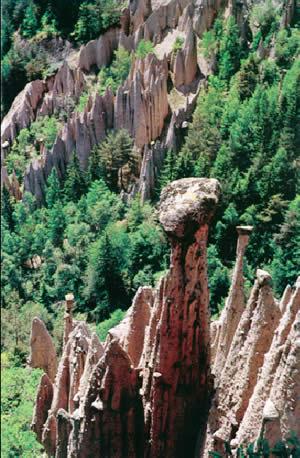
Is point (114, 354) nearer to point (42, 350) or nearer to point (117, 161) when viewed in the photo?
point (42, 350)

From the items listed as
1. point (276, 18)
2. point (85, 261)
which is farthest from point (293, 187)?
point (85, 261)

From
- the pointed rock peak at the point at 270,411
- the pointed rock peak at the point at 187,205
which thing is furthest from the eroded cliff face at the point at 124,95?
the pointed rock peak at the point at 270,411

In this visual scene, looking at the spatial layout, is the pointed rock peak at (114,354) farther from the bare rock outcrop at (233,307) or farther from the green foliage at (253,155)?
the green foliage at (253,155)

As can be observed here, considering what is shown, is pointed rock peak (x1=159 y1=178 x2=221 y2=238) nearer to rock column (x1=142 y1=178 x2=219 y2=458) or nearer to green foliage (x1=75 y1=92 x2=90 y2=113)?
rock column (x1=142 y1=178 x2=219 y2=458)

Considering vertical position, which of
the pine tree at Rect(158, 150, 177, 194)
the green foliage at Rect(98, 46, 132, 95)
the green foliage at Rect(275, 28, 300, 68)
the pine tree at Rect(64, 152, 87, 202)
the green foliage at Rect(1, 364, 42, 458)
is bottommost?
the green foliage at Rect(1, 364, 42, 458)

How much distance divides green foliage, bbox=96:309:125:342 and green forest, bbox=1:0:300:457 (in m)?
0.03

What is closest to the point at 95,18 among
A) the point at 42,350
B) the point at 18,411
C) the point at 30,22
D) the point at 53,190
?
the point at 30,22

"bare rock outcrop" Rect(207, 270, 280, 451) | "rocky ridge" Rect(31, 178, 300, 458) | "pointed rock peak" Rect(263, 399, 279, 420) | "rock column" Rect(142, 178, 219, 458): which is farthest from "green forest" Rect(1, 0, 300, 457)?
"pointed rock peak" Rect(263, 399, 279, 420)

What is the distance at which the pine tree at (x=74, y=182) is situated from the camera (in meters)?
13.4

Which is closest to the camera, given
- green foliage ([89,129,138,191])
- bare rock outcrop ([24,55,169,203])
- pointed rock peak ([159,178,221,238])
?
pointed rock peak ([159,178,221,238])

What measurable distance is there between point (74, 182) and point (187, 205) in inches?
286

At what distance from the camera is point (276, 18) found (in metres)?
11.9

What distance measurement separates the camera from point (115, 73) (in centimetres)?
1511

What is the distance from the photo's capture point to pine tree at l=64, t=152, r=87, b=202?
Answer: 13.4m
